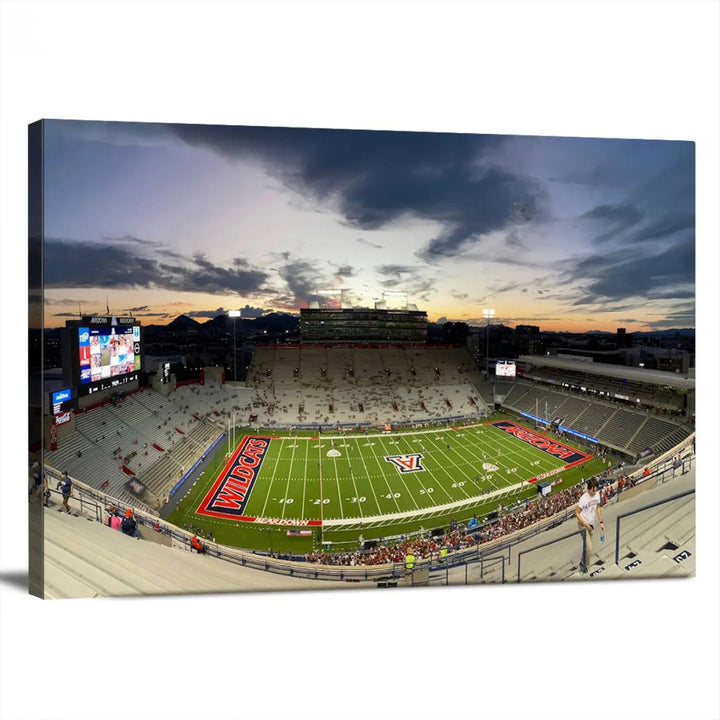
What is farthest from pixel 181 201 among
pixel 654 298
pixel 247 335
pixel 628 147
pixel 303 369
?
pixel 654 298

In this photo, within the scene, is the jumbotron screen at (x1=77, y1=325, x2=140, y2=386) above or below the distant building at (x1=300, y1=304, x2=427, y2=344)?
below

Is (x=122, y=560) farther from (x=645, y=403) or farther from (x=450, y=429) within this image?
(x=645, y=403)

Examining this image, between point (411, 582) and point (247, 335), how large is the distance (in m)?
3.84

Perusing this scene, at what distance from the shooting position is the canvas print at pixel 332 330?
161 inches

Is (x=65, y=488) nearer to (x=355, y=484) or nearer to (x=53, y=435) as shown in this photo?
(x=53, y=435)

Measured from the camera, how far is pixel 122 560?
389cm

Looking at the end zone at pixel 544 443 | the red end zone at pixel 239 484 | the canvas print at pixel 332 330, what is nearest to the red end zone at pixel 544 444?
the end zone at pixel 544 443

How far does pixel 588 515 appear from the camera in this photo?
440 cm

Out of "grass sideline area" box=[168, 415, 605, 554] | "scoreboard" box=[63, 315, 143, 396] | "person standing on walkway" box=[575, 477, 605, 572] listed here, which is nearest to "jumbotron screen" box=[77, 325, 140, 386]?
"scoreboard" box=[63, 315, 143, 396]

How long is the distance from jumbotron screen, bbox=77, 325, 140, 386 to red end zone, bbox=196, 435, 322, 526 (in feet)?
8.55

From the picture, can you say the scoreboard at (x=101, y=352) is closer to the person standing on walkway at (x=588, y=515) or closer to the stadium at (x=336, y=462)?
the stadium at (x=336, y=462)

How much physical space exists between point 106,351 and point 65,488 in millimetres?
1591

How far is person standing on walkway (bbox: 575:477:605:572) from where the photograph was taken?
432cm

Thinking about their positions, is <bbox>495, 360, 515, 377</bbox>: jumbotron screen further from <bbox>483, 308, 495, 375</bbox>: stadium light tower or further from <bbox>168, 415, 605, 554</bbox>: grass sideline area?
<bbox>168, 415, 605, 554</bbox>: grass sideline area
